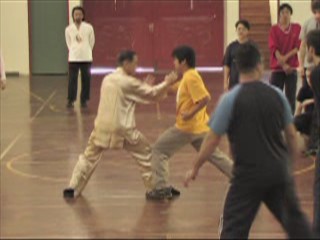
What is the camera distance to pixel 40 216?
24.5ft

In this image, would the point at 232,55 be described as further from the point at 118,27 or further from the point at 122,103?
the point at 118,27

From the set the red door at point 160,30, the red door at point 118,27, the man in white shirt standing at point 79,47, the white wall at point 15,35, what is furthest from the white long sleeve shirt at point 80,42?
the red door at point 160,30

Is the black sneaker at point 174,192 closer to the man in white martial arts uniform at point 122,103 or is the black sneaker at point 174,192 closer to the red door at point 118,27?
the man in white martial arts uniform at point 122,103

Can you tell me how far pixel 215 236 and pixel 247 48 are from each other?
2.28m

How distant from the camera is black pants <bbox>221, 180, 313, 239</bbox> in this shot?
4.97 meters

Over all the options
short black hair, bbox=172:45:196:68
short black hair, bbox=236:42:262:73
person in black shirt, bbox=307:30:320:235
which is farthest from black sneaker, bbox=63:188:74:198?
short black hair, bbox=236:42:262:73

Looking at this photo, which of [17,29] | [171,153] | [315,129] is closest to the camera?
[315,129]

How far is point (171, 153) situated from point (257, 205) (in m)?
2.92

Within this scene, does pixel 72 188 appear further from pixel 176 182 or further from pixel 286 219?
pixel 286 219

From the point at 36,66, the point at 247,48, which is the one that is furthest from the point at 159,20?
the point at 247,48

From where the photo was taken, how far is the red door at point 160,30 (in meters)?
25.2

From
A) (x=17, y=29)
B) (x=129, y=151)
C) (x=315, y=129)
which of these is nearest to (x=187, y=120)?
(x=129, y=151)

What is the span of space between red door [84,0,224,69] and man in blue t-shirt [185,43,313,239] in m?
20.3

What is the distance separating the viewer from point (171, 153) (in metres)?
7.92
